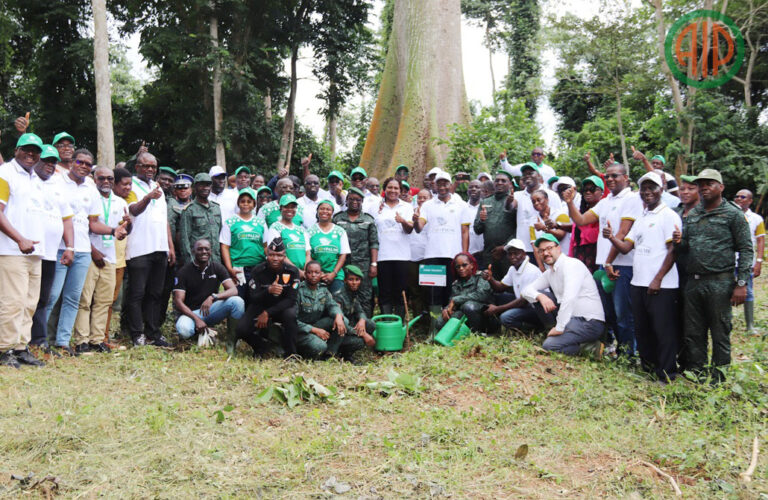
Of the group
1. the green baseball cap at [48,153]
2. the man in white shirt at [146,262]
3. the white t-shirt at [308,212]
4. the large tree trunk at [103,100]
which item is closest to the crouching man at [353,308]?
the white t-shirt at [308,212]

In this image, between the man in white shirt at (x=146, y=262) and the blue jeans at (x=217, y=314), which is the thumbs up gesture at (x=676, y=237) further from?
the man in white shirt at (x=146, y=262)

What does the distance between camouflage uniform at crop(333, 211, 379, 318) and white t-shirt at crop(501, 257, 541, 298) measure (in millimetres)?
1777

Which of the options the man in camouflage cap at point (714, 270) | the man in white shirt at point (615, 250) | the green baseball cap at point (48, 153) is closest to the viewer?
the man in camouflage cap at point (714, 270)

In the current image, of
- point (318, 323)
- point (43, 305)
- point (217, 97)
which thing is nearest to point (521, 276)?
point (318, 323)

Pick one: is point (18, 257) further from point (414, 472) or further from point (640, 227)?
point (640, 227)

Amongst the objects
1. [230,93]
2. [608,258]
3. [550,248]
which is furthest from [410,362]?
[230,93]

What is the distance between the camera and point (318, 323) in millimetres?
6828

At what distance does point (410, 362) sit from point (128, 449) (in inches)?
119

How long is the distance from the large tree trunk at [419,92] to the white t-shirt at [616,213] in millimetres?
4779

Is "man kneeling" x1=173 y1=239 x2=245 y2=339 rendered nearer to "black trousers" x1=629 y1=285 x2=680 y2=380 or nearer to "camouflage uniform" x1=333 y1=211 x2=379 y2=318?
"camouflage uniform" x1=333 y1=211 x2=379 y2=318

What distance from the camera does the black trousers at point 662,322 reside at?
228 inches

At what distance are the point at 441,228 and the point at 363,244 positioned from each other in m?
1.11

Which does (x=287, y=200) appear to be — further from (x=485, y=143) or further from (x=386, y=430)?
(x=485, y=143)

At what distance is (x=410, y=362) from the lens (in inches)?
242
